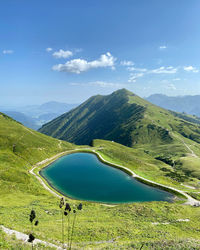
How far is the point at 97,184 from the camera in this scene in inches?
3211

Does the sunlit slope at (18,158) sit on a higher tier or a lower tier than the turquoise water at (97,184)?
higher

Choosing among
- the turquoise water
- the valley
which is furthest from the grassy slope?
the turquoise water

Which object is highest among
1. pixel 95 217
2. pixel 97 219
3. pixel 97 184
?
pixel 97 219

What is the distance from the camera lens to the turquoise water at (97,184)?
70.9 metres

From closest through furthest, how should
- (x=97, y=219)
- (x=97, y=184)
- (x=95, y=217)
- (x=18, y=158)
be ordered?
(x=97, y=219) → (x=95, y=217) → (x=97, y=184) → (x=18, y=158)

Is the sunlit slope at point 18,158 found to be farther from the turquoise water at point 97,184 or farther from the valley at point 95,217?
the turquoise water at point 97,184

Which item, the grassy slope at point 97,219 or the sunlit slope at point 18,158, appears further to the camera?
the sunlit slope at point 18,158

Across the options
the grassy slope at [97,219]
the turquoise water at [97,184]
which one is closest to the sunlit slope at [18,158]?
the grassy slope at [97,219]

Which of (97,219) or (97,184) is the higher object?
(97,219)

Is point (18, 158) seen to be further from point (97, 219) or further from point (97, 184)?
point (97, 219)

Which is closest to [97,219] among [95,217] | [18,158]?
[95,217]

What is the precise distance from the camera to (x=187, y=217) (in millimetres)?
49500

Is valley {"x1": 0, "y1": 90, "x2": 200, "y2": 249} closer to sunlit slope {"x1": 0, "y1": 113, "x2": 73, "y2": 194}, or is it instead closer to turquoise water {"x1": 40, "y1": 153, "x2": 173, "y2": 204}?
sunlit slope {"x1": 0, "y1": 113, "x2": 73, "y2": 194}

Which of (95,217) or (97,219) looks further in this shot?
(95,217)
